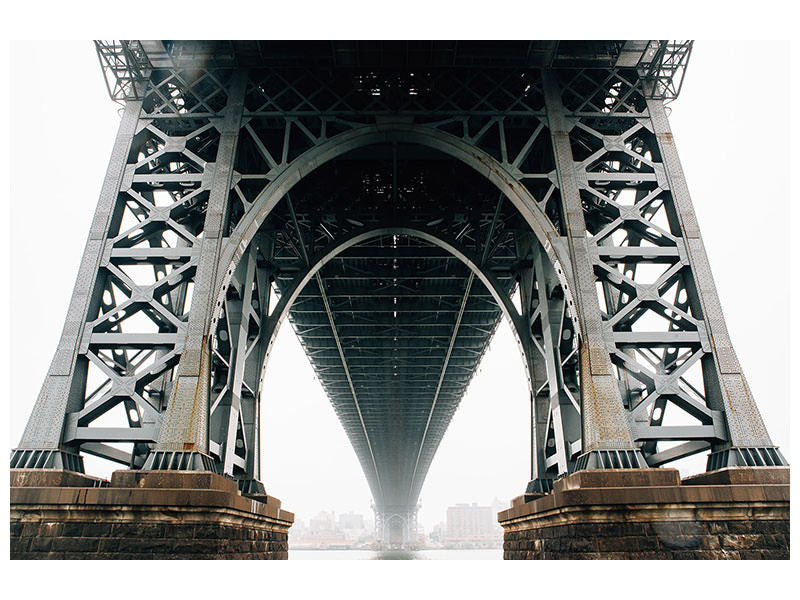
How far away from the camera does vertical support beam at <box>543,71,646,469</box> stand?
9.76 m

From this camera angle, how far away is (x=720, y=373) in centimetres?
1043

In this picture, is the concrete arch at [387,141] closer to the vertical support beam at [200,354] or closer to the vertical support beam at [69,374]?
the vertical support beam at [200,354]

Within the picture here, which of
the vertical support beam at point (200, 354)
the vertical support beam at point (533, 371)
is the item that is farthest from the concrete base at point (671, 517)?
the vertical support beam at point (200, 354)

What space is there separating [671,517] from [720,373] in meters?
3.21

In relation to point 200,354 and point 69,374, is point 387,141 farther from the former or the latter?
point 69,374

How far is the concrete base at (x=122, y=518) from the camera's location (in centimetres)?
848

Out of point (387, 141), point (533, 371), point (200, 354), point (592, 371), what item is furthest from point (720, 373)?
point (200, 354)

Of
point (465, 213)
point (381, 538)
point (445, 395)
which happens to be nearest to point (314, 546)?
point (381, 538)

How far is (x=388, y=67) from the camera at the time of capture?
536 inches

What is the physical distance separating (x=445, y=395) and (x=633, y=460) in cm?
4096

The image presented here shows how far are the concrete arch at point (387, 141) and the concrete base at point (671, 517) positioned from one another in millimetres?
3308

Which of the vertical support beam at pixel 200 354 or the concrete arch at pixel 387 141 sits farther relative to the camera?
the concrete arch at pixel 387 141

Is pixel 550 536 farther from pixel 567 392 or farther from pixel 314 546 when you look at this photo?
pixel 314 546

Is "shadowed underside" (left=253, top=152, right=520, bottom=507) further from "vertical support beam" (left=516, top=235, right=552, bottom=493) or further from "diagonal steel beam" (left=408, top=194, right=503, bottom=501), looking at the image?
"vertical support beam" (left=516, top=235, right=552, bottom=493)
